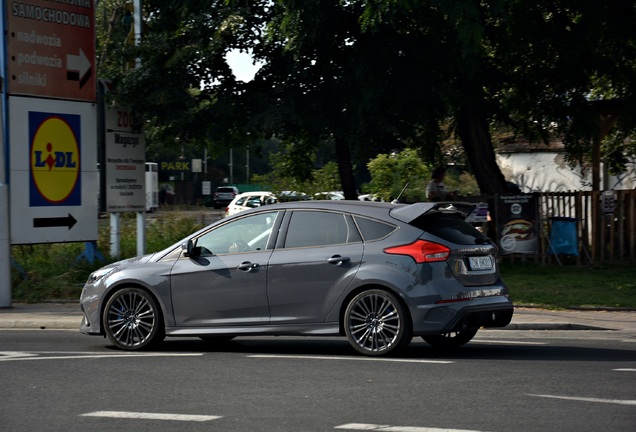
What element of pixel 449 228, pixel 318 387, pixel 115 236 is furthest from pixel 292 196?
pixel 318 387

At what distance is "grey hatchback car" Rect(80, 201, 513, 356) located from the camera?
1066 centimetres

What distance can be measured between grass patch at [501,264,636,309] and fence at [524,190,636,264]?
38 cm

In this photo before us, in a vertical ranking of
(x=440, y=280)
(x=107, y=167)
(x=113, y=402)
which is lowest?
(x=113, y=402)

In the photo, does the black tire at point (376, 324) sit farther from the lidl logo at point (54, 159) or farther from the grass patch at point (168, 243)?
the lidl logo at point (54, 159)

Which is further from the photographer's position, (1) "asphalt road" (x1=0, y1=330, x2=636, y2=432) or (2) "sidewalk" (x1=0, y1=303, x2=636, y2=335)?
(2) "sidewalk" (x1=0, y1=303, x2=636, y2=335)

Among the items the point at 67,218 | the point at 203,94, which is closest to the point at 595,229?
the point at 203,94

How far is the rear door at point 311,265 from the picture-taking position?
11.0 m

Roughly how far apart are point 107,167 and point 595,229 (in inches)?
372

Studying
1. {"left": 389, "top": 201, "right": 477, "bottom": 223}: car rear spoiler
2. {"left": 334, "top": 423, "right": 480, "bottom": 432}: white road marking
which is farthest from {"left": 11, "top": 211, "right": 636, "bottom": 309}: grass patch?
{"left": 334, "top": 423, "right": 480, "bottom": 432}: white road marking

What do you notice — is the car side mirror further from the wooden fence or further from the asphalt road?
the wooden fence

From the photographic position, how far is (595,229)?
22.0 m

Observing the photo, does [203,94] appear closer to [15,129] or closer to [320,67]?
[320,67]

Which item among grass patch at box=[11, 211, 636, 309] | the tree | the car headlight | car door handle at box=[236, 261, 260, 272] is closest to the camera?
car door handle at box=[236, 261, 260, 272]

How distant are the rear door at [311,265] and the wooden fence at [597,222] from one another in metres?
11.3
